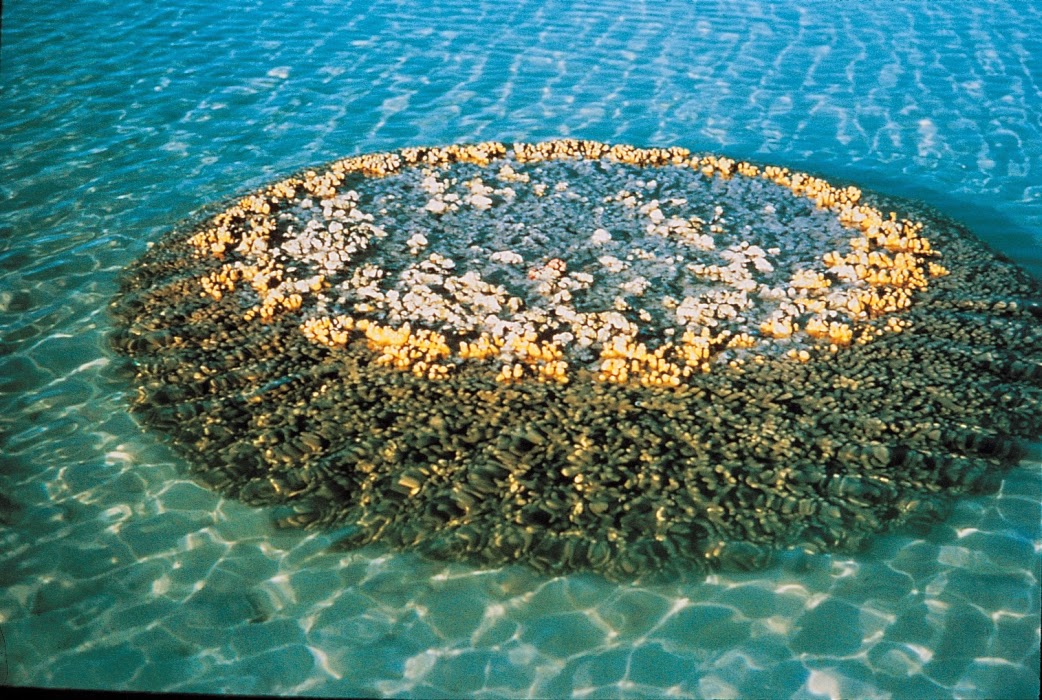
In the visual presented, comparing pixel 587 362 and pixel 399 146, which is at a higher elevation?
pixel 587 362

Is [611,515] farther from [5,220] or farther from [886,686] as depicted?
[5,220]

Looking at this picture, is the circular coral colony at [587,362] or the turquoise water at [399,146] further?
the circular coral colony at [587,362]

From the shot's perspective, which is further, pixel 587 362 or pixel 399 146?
pixel 399 146

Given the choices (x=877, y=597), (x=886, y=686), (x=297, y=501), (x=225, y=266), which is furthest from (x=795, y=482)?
(x=225, y=266)

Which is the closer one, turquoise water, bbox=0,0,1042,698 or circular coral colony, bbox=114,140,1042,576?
turquoise water, bbox=0,0,1042,698
